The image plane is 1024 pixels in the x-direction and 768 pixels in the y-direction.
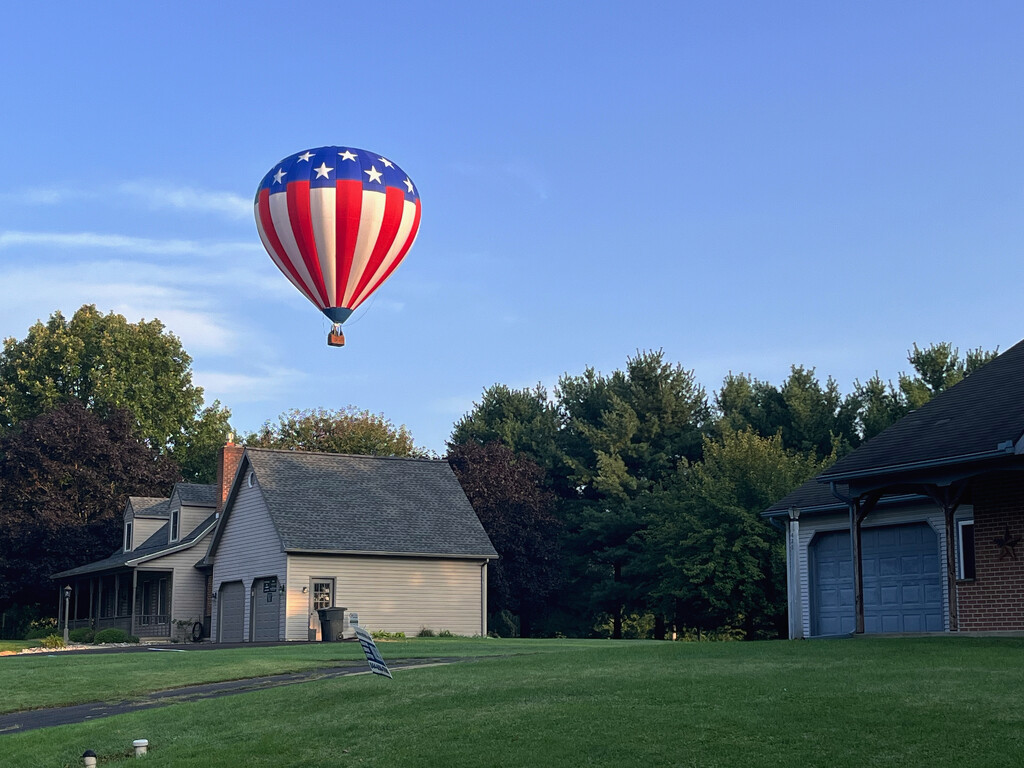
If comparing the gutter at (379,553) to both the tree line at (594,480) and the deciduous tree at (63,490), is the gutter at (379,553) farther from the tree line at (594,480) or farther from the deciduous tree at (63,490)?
the deciduous tree at (63,490)

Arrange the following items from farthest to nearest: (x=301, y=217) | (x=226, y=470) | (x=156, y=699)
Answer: (x=226, y=470), (x=301, y=217), (x=156, y=699)

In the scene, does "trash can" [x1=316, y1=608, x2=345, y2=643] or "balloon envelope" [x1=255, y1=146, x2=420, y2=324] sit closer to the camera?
"balloon envelope" [x1=255, y1=146, x2=420, y2=324]

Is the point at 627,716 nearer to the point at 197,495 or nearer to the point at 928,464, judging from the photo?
the point at 928,464

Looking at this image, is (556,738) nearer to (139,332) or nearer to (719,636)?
(719,636)

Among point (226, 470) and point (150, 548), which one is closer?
point (226, 470)

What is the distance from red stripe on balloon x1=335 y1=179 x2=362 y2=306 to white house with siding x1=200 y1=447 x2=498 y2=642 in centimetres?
1427

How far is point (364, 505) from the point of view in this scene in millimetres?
46906

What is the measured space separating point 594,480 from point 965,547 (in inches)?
1555

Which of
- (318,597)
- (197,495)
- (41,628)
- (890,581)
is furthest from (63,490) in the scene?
(890,581)

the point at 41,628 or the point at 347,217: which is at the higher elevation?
the point at 347,217

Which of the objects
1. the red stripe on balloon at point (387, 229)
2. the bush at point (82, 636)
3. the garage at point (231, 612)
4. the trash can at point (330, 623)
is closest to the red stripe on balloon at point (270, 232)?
the red stripe on balloon at point (387, 229)

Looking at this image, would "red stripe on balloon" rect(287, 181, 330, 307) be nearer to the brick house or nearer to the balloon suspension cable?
the balloon suspension cable

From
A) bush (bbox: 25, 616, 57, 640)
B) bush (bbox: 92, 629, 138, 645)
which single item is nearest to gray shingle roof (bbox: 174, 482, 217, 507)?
bush (bbox: 92, 629, 138, 645)

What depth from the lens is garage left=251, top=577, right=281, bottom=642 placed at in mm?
44250
